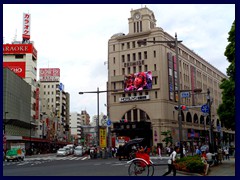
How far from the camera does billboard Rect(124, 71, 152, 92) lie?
70.1 m

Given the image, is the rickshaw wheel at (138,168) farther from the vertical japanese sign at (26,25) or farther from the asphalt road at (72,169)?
the vertical japanese sign at (26,25)

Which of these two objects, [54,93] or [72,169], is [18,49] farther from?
[72,169]

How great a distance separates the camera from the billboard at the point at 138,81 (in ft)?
230

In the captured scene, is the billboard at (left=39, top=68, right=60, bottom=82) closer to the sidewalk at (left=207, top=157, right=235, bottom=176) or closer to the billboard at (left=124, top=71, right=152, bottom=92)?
the billboard at (left=124, top=71, right=152, bottom=92)

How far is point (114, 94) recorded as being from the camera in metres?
74.8

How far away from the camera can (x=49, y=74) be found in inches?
5098

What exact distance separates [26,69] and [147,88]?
30.5m

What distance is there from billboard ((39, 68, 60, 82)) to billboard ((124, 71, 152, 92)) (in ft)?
203

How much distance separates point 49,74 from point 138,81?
66712 mm

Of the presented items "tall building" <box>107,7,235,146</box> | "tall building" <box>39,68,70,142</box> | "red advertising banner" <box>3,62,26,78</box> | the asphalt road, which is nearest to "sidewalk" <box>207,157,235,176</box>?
the asphalt road

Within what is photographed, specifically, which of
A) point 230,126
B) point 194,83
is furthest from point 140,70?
point 230,126

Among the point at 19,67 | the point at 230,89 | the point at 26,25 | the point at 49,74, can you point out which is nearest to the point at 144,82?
the point at 19,67
